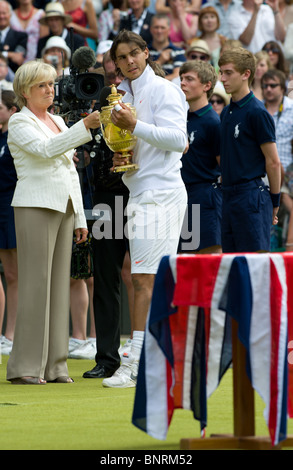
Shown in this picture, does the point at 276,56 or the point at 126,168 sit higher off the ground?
the point at 276,56

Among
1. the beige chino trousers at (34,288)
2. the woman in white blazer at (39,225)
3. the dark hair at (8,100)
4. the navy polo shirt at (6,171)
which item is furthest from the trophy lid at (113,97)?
the dark hair at (8,100)

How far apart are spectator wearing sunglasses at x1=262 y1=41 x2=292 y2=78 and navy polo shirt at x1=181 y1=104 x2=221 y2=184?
451 centimetres

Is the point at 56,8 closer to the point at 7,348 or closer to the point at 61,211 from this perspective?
the point at 7,348

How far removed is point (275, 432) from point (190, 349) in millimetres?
554

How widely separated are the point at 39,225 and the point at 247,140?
1.59 meters

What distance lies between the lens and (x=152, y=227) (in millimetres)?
5945

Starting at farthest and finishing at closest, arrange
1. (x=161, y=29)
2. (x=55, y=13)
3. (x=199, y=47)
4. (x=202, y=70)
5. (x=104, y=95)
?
(x=55, y=13) → (x=161, y=29) → (x=199, y=47) → (x=202, y=70) → (x=104, y=95)

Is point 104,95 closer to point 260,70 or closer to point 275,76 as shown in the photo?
point 275,76

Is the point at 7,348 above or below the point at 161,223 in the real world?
below

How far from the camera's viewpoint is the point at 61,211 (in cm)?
635

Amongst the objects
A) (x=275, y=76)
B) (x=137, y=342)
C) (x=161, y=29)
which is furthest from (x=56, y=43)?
(x=137, y=342)

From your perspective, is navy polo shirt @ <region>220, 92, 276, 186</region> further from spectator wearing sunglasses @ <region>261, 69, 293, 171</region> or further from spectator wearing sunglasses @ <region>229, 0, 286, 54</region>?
spectator wearing sunglasses @ <region>229, 0, 286, 54</region>

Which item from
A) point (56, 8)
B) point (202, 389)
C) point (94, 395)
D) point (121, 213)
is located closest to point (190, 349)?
point (202, 389)

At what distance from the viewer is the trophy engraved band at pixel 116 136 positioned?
5938 millimetres
